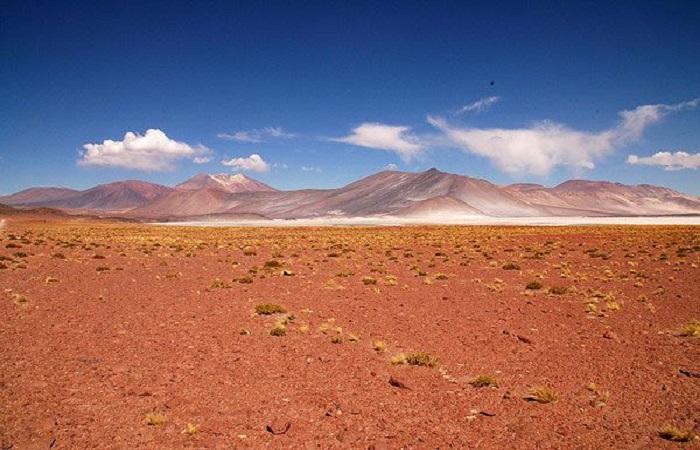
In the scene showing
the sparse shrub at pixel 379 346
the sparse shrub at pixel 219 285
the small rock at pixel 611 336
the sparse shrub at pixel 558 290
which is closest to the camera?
the sparse shrub at pixel 379 346

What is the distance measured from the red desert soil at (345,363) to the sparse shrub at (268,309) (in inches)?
11.1

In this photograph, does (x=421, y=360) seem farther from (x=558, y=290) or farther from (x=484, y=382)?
(x=558, y=290)

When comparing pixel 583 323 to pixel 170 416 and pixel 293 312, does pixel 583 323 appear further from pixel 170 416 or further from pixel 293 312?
pixel 170 416

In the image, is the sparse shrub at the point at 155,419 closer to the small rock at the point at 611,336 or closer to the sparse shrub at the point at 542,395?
the sparse shrub at the point at 542,395

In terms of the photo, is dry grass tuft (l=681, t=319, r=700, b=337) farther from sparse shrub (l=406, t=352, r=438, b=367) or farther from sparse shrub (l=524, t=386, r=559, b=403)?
sparse shrub (l=406, t=352, r=438, b=367)

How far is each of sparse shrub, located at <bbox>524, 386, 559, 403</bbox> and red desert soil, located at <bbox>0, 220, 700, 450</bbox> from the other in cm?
16

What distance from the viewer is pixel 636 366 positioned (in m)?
9.57

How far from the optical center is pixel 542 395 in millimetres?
7844

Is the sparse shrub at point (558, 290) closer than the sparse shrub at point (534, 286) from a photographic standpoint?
Yes

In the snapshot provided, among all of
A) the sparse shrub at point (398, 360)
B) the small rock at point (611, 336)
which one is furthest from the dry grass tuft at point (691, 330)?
the sparse shrub at point (398, 360)

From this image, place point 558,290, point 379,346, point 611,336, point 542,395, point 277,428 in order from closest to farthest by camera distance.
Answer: point 277,428 < point 542,395 < point 379,346 < point 611,336 < point 558,290

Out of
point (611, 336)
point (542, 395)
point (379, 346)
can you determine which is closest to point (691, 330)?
point (611, 336)

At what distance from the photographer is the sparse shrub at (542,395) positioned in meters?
7.82

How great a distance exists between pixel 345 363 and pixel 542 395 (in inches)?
152
